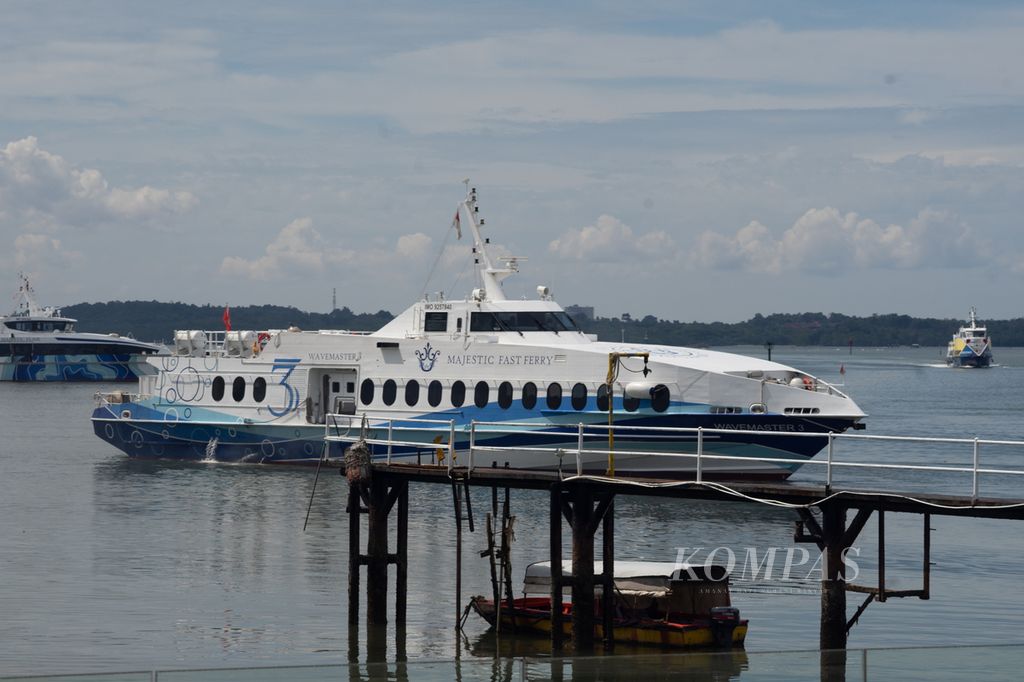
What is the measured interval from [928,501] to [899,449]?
43009mm

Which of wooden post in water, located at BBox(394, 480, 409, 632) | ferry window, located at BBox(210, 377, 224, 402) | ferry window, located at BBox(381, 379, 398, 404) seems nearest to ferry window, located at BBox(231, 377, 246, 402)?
ferry window, located at BBox(210, 377, 224, 402)

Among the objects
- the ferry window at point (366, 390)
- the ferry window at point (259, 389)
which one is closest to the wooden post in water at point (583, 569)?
the ferry window at point (366, 390)

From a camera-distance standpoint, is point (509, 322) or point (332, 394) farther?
point (332, 394)

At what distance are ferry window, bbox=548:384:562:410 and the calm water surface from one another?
2796 mm

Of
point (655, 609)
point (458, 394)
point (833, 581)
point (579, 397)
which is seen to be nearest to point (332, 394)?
point (458, 394)

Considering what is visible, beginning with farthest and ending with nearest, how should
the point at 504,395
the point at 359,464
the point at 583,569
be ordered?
the point at 504,395
the point at 359,464
the point at 583,569

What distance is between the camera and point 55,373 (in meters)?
128

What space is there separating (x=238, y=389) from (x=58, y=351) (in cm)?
8443

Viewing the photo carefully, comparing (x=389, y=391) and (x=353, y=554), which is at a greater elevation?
(x=389, y=391)

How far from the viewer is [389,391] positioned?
4503 centimetres

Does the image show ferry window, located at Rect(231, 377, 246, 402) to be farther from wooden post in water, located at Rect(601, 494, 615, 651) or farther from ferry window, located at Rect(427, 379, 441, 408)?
wooden post in water, located at Rect(601, 494, 615, 651)

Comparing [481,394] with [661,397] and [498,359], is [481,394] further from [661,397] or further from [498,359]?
[661,397]

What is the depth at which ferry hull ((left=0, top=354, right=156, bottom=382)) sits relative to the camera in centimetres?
12669

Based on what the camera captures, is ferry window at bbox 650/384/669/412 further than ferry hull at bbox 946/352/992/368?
No
